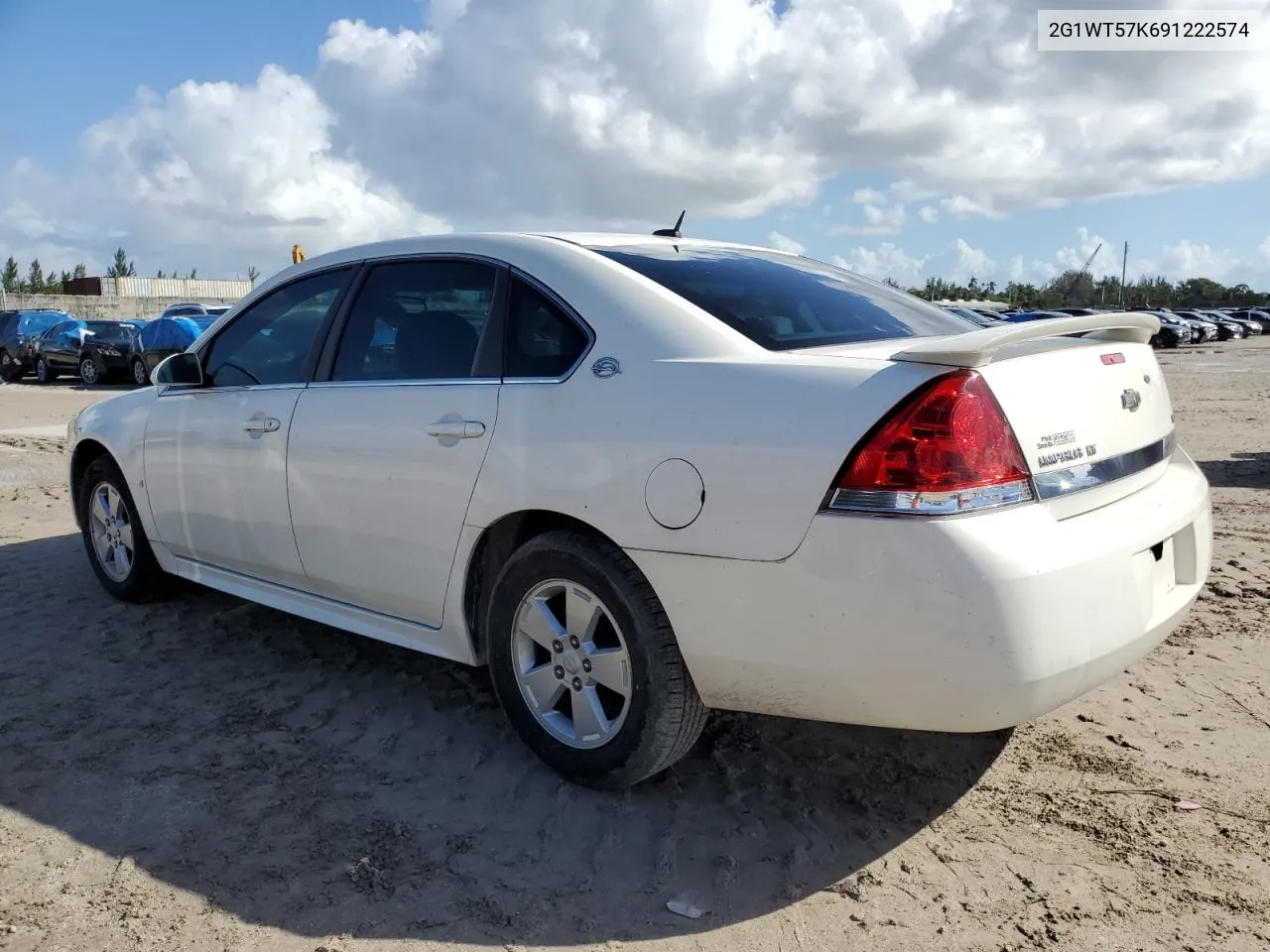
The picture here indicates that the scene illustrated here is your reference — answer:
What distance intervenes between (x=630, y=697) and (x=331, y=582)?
1.40m

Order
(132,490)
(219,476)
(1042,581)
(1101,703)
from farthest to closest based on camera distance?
(132,490), (219,476), (1101,703), (1042,581)

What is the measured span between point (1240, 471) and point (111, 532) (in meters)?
8.35

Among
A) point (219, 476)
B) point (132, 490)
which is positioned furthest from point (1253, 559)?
point (132, 490)

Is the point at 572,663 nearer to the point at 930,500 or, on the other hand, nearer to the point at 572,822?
the point at 572,822

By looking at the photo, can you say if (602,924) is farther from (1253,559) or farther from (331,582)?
(1253,559)

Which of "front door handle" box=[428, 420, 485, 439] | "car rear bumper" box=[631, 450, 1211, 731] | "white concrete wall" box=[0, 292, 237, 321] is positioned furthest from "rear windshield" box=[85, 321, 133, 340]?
"car rear bumper" box=[631, 450, 1211, 731]

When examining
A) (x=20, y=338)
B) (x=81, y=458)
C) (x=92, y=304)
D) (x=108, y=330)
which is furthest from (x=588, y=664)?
(x=92, y=304)

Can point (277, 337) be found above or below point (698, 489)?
above

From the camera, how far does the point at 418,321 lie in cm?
363

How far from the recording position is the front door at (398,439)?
327 centimetres

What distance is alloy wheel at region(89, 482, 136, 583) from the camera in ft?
16.4

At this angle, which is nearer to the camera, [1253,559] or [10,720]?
[10,720]

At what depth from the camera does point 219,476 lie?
13.8 feet

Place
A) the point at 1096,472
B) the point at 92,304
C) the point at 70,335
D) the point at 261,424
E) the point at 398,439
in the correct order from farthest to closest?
the point at 92,304 < the point at 70,335 < the point at 261,424 < the point at 398,439 < the point at 1096,472
